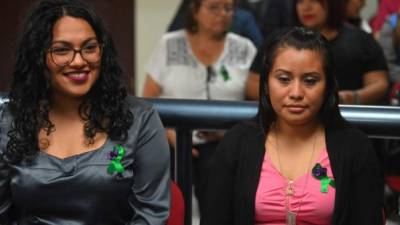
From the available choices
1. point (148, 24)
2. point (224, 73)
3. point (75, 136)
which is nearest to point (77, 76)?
point (75, 136)

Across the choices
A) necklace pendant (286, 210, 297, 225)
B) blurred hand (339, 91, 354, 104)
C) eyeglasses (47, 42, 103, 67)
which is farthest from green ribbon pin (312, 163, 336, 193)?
blurred hand (339, 91, 354, 104)

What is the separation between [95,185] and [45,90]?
0.32m

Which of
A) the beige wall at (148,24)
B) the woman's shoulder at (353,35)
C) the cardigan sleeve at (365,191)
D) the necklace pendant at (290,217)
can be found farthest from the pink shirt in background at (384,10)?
the necklace pendant at (290,217)

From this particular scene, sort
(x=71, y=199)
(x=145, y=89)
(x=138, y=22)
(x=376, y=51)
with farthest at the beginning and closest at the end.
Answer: (x=138, y=22)
(x=145, y=89)
(x=376, y=51)
(x=71, y=199)

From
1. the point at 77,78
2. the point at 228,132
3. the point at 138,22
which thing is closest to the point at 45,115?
the point at 77,78

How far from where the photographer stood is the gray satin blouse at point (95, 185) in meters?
1.97

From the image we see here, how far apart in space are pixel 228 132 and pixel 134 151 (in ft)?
0.90

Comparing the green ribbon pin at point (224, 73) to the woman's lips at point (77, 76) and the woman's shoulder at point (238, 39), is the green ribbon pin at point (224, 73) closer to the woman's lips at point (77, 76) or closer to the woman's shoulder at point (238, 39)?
the woman's shoulder at point (238, 39)

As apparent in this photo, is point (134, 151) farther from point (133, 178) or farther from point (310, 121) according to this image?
point (310, 121)

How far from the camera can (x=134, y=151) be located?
202cm

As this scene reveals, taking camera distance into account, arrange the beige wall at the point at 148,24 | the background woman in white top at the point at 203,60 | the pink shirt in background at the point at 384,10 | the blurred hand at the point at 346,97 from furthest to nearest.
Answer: the beige wall at the point at 148,24
the pink shirt in background at the point at 384,10
the background woman in white top at the point at 203,60
the blurred hand at the point at 346,97

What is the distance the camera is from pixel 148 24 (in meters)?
5.04

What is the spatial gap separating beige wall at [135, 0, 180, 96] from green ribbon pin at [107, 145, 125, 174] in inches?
119

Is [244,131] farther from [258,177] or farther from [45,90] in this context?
[45,90]
